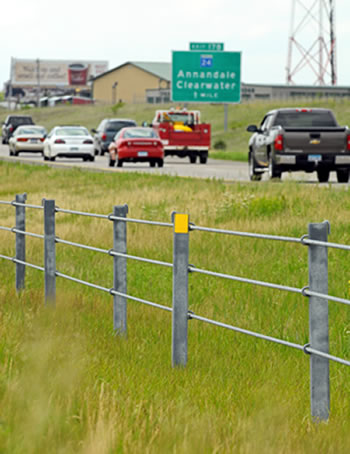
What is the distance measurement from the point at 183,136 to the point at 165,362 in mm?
33143

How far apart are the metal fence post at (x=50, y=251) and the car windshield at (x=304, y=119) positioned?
15.9 m

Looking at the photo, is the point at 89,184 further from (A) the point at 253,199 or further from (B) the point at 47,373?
(B) the point at 47,373

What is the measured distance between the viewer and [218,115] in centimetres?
9044

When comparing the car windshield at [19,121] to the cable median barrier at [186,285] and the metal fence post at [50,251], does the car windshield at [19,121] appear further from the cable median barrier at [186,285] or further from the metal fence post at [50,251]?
the metal fence post at [50,251]

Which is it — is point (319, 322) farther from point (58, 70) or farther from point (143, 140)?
point (58, 70)

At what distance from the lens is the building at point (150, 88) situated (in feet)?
392

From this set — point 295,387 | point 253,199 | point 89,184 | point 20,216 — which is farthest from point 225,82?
point 295,387

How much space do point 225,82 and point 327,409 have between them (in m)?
51.7

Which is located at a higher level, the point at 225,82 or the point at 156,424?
the point at 225,82

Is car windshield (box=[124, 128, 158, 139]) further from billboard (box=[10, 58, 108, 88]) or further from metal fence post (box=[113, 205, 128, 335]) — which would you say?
billboard (box=[10, 58, 108, 88])

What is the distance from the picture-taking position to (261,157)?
25.0m

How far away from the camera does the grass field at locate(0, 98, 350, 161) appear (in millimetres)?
65312

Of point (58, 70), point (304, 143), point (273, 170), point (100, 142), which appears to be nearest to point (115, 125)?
point (100, 142)

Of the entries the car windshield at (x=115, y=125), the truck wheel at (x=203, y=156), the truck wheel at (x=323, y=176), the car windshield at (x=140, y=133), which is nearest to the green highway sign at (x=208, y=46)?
the car windshield at (x=115, y=125)
